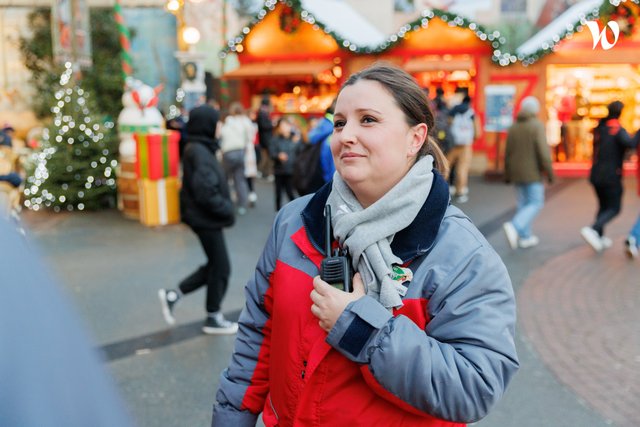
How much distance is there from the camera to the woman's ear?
2.04m

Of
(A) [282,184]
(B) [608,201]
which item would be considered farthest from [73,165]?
(B) [608,201]

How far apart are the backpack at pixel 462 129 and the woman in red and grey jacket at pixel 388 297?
36.7ft

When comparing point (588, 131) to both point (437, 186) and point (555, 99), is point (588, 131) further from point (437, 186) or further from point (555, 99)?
point (437, 186)

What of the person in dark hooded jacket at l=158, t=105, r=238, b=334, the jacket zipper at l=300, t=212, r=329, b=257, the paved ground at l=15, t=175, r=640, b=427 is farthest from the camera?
the person in dark hooded jacket at l=158, t=105, r=238, b=334

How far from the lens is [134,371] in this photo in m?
5.04

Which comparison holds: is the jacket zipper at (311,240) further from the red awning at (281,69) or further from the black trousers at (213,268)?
the red awning at (281,69)

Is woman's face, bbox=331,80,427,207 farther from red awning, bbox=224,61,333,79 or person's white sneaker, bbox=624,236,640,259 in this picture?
red awning, bbox=224,61,333,79

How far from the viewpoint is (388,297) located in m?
1.81

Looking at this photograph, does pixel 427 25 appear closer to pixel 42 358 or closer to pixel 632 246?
pixel 632 246

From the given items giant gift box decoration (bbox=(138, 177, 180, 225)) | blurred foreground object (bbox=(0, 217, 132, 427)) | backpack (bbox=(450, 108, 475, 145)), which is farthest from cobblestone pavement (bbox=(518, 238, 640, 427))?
giant gift box decoration (bbox=(138, 177, 180, 225))

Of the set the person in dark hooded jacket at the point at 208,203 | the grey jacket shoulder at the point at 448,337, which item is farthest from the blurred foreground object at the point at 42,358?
the person in dark hooded jacket at the point at 208,203

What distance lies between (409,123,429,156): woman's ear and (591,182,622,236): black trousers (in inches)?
288

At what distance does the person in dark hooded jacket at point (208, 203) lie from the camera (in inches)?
221

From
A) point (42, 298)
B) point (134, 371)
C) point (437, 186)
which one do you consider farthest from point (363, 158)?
point (134, 371)
